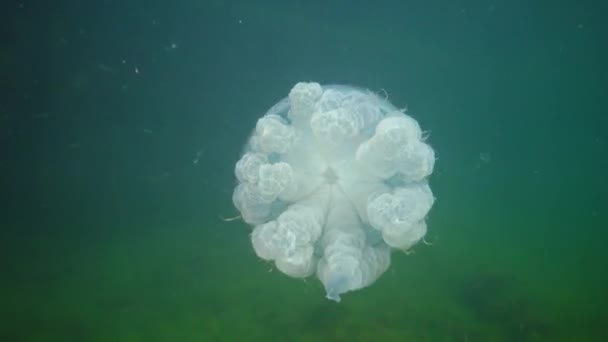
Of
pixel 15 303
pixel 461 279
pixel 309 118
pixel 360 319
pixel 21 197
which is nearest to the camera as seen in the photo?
pixel 309 118

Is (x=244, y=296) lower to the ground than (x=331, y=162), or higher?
lower

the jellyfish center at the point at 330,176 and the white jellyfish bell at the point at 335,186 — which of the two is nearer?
the white jellyfish bell at the point at 335,186

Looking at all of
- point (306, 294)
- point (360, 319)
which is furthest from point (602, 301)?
point (306, 294)

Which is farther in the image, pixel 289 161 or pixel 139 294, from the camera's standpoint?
pixel 139 294

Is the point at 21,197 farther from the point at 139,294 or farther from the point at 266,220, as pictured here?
the point at 266,220

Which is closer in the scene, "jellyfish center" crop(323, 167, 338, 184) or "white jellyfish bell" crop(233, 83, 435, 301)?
"white jellyfish bell" crop(233, 83, 435, 301)
